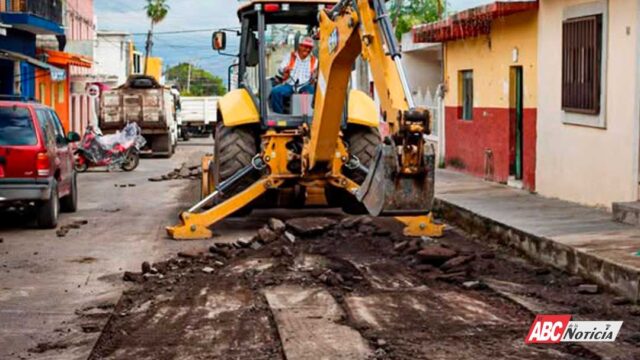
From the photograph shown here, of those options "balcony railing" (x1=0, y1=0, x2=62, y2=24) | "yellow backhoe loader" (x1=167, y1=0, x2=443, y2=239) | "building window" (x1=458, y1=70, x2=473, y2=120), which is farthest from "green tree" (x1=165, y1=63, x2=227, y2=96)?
"yellow backhoe loader" (x1=167, y1=0, x2=443, y2=239)

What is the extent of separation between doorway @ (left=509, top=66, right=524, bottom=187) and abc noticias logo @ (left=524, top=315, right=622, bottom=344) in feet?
38.5

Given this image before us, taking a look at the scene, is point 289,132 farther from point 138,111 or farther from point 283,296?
point 138,111

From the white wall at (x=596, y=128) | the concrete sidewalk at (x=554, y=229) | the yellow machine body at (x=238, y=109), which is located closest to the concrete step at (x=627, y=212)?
the concrete sidewalk at (x=554, y=229)

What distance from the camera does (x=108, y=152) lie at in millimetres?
31312

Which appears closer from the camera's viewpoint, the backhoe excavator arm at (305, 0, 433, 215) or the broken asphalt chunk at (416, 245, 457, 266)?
the backhoe excavator arm at (305, 0, 433, 215)

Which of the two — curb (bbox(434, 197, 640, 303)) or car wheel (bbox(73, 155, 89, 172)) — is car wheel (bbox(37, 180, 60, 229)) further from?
car wheel (bbox(73, 155, 89, 172))

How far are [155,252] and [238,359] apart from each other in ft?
Answer: 19.6

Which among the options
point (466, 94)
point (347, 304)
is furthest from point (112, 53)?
point (347, 304)

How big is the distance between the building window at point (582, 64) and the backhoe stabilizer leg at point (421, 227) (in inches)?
125

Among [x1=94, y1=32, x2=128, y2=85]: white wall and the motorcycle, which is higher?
[x1=94, y1=32, x2=128, y2=85]: white wall

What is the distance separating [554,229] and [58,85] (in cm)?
3523

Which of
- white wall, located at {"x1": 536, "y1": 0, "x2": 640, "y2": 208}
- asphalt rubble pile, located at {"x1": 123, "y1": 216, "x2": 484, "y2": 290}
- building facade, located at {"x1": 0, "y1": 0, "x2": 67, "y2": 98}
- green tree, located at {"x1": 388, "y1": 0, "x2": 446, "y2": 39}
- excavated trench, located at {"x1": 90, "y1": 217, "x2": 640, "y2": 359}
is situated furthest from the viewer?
green tree, located at {"x1": 388, "y1": 0, "x2": 446, "y2": 39}

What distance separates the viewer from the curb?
10.2m

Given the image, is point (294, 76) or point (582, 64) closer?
point (294, 76)
